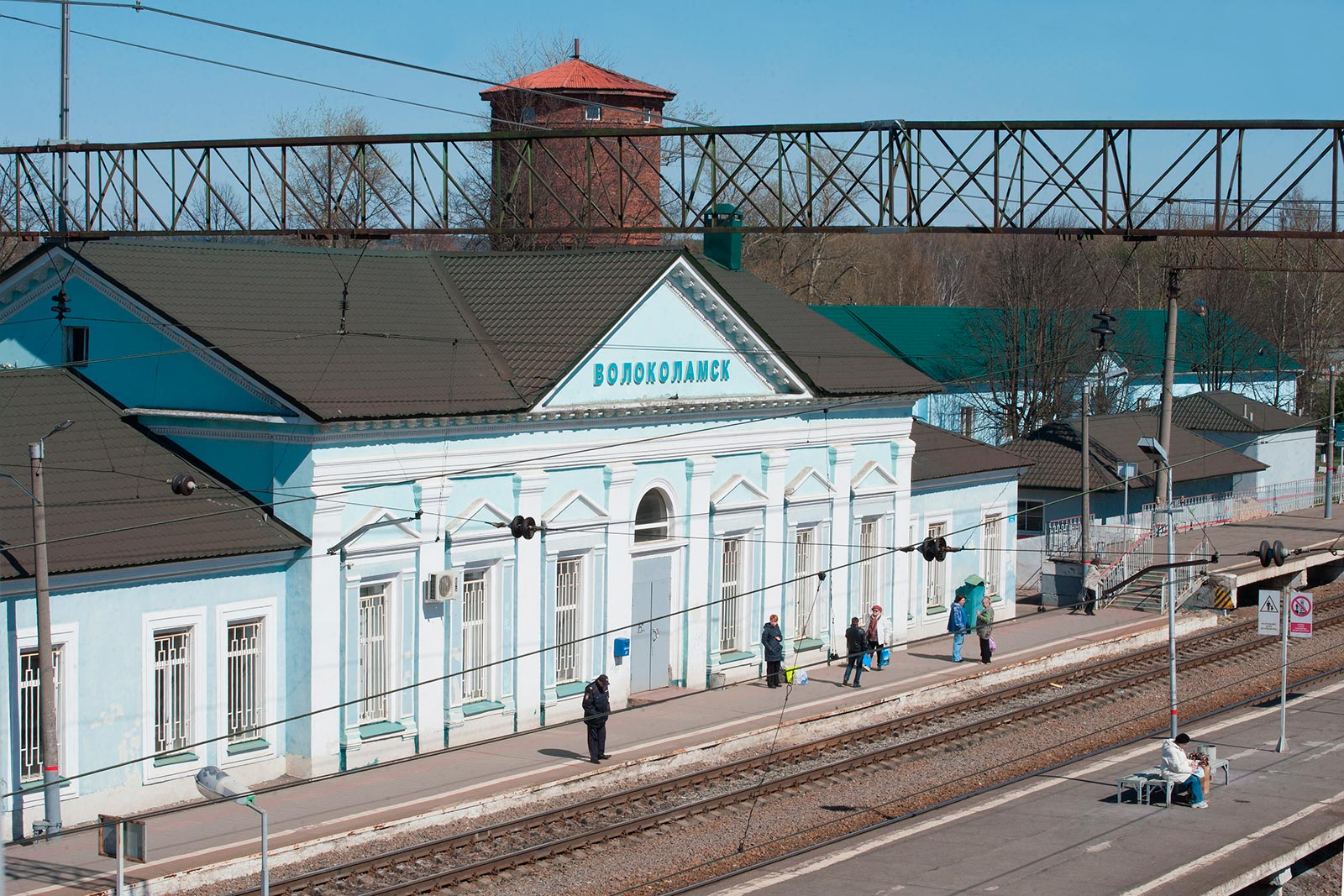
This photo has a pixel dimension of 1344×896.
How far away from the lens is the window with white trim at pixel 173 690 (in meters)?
20.6

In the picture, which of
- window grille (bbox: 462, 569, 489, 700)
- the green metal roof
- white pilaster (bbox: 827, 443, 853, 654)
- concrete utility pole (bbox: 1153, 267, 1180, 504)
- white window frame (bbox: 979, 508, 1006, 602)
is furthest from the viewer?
the green metal roof

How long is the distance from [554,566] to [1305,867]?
1188 centimetres

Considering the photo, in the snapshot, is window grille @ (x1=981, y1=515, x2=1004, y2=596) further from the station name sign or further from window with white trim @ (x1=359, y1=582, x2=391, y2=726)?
window with white trim @ (x1=359, y1=582, x2=391, y2=726)

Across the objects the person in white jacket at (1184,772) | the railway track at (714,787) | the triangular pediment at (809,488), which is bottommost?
the railway track at (714,787)

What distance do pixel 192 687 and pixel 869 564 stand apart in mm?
15389

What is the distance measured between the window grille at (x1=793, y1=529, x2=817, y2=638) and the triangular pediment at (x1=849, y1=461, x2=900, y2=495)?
1487 mm

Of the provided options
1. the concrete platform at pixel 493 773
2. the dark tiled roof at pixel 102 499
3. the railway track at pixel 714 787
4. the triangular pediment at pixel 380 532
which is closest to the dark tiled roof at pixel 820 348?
the concrete platform at pixel 493 773

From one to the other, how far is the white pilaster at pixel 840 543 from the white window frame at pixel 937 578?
3570 mm

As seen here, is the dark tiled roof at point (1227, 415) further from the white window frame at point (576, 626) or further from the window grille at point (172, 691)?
the window grille at point (172, 691)

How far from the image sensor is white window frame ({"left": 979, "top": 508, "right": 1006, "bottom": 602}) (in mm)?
36500

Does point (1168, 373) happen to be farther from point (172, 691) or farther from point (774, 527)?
point (172, 691)

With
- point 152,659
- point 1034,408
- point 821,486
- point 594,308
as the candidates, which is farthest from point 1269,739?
point 1034,408

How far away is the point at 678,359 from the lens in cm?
2756

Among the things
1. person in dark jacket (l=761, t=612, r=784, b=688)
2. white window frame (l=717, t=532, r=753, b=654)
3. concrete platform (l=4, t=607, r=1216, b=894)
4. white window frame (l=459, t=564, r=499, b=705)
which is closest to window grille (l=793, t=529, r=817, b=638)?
concrete platform (l=4, t=607, r=1216, b=894)
